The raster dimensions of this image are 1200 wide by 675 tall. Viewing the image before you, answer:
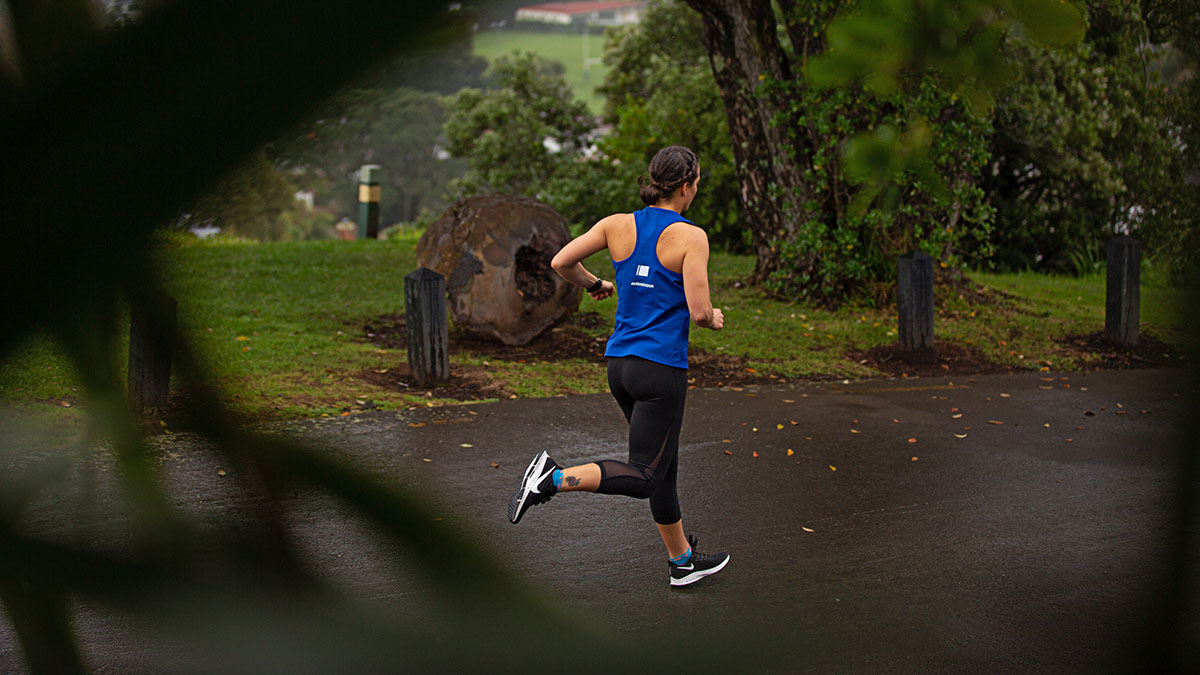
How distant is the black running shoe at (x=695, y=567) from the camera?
417cm

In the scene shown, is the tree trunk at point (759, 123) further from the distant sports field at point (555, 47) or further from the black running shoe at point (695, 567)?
the distant sports field at point (555, 47)

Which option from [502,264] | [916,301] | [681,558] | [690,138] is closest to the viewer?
[681,558]

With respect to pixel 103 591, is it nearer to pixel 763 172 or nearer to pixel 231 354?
pixel 231 354

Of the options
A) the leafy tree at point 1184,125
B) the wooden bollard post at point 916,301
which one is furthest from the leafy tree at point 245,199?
the wooden bollard post at point 916,301

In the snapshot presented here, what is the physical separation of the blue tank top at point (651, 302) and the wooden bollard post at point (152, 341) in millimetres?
3240

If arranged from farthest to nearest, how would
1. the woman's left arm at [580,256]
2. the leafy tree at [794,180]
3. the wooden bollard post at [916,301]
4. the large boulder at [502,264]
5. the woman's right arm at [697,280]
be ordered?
the leafy tree at [794,180] → the large boulder at [502,264] → the wooden bollard post at [916,301] → the woman's left arm at [580,256] → the woman's right arm at [697,280]

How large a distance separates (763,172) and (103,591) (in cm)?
1181

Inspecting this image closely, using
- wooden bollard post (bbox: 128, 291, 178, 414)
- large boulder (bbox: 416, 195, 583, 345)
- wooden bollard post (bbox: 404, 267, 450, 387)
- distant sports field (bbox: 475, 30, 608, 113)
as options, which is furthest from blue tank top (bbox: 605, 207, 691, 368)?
large boulder (bbox: 416, 195, 583, 345)

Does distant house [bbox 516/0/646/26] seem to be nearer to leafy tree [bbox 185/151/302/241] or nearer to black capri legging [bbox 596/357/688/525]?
leafy tree [bbox 185/151/302/241]

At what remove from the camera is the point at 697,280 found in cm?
364

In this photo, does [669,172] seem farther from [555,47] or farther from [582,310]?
[582,310]

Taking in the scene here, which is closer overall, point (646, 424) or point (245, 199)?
point (245, 199)

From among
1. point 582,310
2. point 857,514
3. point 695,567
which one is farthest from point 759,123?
point 695,567

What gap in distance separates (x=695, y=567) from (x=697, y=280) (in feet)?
3.95
